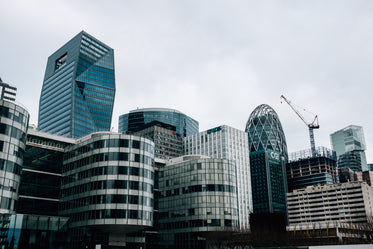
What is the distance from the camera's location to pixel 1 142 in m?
69.5

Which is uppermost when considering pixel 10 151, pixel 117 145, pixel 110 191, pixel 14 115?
pixel 14 115

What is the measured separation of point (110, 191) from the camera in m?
87.0

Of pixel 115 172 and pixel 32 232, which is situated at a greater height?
pixel 115 172

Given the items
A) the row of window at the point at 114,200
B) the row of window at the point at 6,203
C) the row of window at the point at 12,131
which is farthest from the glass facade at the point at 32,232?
the row of window at the point at 12,131

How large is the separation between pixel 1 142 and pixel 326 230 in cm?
12486

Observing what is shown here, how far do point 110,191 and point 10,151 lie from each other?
24384 millimetres

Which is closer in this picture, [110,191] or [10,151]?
[10,151]

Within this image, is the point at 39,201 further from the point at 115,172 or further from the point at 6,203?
the point at 6,203

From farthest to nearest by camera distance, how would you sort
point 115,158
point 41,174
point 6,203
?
point 41,174 → point 115,158 → point 6,203

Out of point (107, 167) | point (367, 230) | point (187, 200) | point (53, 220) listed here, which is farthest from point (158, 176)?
point (367, 230)

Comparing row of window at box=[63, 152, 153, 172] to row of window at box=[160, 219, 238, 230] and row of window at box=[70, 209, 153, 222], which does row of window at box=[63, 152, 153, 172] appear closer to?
row of window at box=[70, 209, 153, 222]

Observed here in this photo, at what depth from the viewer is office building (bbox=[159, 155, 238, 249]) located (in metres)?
104

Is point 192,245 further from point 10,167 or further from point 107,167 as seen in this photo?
point 10,167

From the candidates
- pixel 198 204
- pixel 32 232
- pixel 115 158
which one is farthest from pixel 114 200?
pixel 198 204
